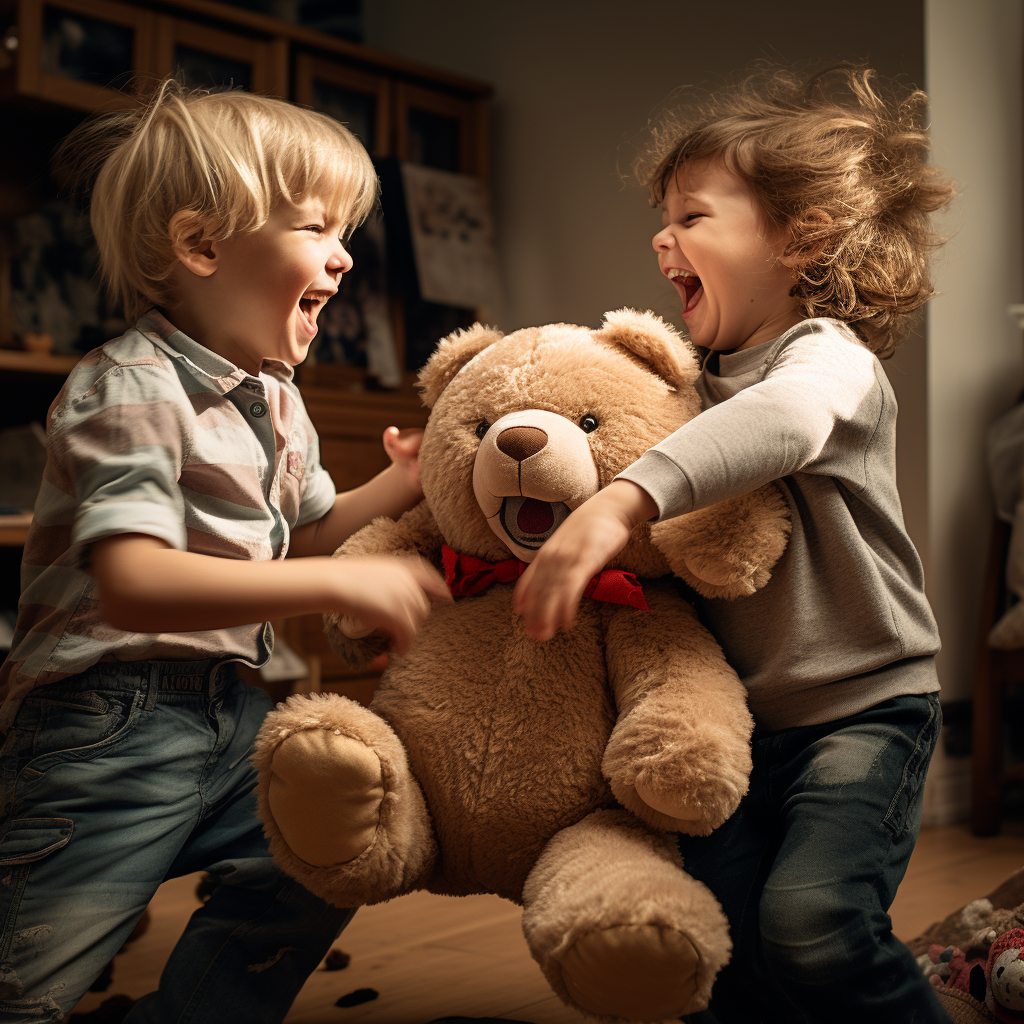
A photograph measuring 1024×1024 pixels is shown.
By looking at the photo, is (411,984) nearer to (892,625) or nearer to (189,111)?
(892,625)

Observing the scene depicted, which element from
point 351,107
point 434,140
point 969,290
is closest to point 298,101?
point 351,107

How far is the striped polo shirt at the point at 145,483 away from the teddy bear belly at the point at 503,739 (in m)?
0.17

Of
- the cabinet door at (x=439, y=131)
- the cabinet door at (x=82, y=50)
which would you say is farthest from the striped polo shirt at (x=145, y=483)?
the cabinet door at (x=439, y=131)

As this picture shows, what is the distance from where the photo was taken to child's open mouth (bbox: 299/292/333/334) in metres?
0.86

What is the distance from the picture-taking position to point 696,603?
2.65 feet

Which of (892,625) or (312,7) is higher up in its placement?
(312,7)

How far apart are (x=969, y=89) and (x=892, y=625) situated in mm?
1417

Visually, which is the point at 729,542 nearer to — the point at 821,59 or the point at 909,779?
the point at 909,779

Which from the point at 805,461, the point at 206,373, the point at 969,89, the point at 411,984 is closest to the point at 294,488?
the point at 206,373

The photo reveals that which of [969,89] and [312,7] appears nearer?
[969,89]

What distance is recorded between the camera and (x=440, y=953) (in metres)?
1.17

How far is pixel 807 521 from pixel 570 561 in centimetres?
25

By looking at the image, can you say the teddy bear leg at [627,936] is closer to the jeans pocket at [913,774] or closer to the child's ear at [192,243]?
the jeans pocket at [913,774]

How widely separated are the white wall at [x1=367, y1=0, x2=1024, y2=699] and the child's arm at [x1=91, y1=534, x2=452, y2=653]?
0.90 metres
